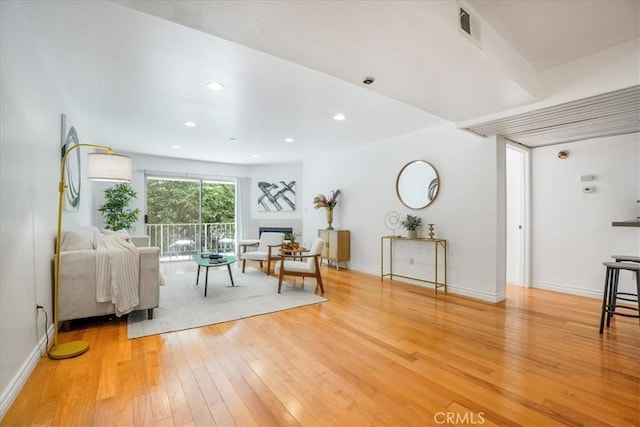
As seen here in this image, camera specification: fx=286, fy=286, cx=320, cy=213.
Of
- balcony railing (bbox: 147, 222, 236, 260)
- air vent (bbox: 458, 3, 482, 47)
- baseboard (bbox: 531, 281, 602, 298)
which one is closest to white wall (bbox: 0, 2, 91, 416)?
air vent (bbox: 458, 3, 482, 47)

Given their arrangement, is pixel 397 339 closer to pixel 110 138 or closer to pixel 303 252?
pixel 303 252

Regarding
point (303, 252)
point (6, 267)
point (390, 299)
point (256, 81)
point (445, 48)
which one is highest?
point (256, 81)

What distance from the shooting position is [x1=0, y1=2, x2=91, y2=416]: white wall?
169 cm

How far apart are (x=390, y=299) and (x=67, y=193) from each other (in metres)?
4.09

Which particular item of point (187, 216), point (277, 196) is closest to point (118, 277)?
point (187, 216)

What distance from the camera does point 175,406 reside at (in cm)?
168

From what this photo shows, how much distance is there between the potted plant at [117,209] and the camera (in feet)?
18.6

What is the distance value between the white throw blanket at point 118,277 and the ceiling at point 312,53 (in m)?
1.75

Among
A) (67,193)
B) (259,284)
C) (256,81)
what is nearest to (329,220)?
(259,284)

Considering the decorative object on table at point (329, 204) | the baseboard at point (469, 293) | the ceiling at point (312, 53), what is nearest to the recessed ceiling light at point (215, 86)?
the ceiling at point (312, 53)

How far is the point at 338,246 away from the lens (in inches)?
222

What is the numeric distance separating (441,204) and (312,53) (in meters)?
3.15

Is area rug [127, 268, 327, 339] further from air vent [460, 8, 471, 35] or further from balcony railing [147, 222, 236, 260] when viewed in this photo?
air vent [460, 8, 471, 35]

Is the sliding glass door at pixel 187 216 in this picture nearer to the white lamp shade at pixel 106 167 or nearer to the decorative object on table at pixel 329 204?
the decorative object on table at pixel 329 204
